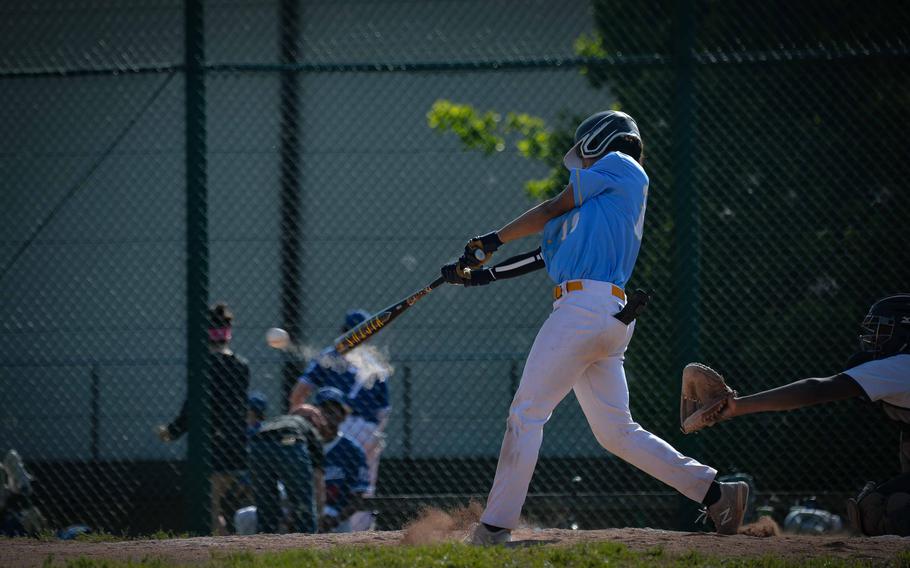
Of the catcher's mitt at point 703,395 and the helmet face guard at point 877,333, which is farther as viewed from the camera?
the helmet face guard at point 877,333

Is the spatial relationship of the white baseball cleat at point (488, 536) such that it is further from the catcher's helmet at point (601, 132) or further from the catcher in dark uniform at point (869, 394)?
the catcher's helmet at point (601, 132)

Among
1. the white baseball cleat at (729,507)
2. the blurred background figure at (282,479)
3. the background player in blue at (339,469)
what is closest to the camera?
the white baseball cleat at (729,507)

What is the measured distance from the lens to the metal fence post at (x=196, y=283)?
6.60 metres

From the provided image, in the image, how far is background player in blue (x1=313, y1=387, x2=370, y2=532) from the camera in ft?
24.7

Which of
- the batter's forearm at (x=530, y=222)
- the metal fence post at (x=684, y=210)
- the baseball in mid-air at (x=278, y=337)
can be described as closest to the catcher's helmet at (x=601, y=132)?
the batter's forearm at (x=530, y=222)

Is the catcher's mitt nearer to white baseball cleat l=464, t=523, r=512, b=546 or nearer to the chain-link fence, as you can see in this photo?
white baseball cleat l=464, t=523, r=512, b=546

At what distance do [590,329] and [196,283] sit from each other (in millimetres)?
3042

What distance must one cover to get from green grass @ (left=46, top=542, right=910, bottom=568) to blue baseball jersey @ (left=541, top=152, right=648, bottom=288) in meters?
1.21

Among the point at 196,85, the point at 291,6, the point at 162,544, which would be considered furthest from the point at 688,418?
the point at 291,6

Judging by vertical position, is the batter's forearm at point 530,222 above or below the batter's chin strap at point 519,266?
above

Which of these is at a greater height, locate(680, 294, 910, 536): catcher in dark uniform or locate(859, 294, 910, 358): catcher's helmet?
locate(859, 294, 910, 358): catcher's helmet

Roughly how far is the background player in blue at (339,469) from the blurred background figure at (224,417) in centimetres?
63

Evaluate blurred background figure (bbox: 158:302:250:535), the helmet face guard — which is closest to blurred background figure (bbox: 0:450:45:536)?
blurred background figure (bbox: 158:302:250:535)

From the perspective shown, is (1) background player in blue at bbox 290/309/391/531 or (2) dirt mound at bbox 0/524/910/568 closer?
(2) dirt mound at bbox 0/524/910/568
